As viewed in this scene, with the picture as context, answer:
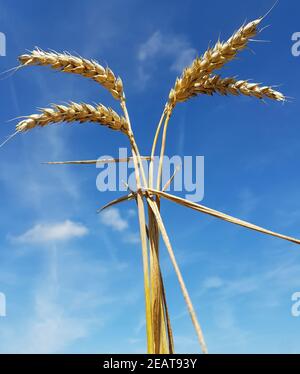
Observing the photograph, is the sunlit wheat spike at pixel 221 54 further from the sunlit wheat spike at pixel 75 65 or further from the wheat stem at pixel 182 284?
the wheat stem at pixel 182 284

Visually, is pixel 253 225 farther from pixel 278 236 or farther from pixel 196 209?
pixel 196 209

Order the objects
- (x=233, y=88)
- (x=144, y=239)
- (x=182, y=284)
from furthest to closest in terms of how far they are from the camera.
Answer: (x=233, y=88), (x=144, y=239), (x=182, y=284)

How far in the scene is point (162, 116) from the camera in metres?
3.28

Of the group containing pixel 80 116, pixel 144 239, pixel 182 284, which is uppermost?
pixel 80 116

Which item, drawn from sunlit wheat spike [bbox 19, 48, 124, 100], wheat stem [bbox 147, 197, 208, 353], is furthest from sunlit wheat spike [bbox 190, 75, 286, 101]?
wheat stem [bbox 147, 197, 208, 353]

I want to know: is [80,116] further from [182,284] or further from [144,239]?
[182,284]

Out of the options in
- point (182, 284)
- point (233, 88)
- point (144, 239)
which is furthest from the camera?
point (233, 88)

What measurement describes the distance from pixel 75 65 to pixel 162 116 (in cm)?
72

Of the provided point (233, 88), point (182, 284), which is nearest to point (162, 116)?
point (233, 88)

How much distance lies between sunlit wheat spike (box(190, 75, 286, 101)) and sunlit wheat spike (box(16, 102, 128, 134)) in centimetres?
61

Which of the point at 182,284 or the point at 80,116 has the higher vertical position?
the point at 80,116

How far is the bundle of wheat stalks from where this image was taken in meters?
2.70
